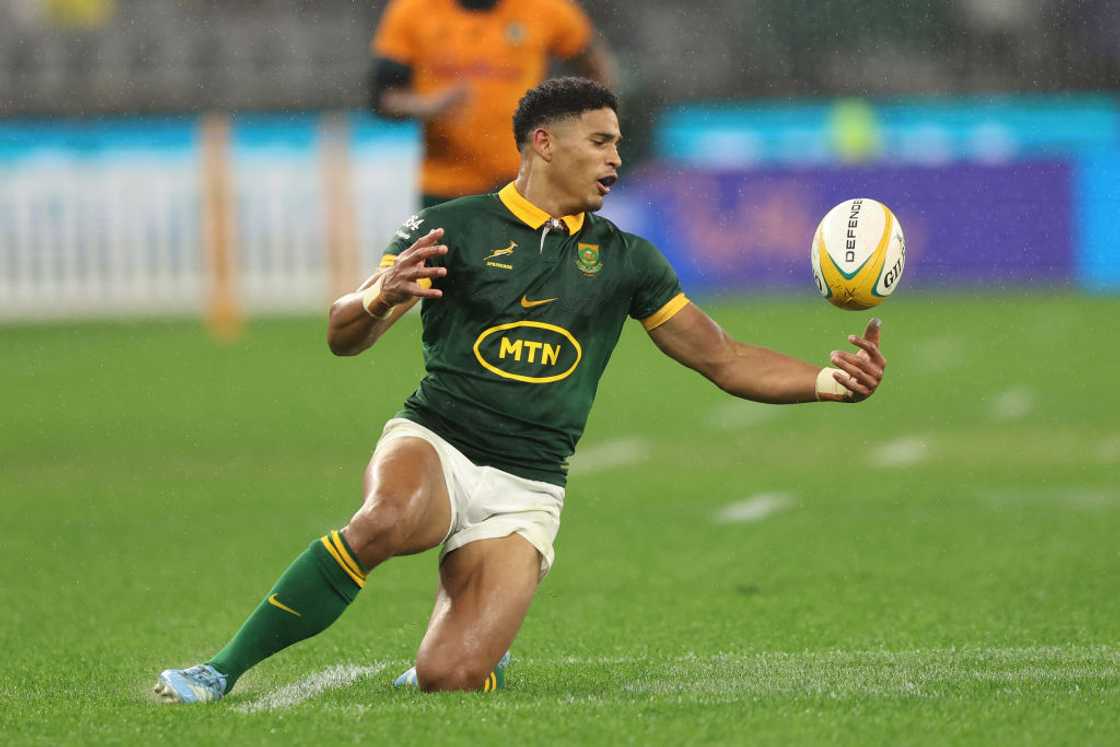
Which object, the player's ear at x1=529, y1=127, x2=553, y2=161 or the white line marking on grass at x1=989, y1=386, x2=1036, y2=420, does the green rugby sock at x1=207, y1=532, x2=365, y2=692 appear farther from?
the white line marking on grass at x1=989, y1=386, x2=1036, y2=420

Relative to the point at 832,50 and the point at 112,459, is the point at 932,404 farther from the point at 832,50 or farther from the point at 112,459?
the point at 832,50

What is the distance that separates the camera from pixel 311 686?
537cm

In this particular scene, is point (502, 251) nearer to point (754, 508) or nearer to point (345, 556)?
point (345, 556)

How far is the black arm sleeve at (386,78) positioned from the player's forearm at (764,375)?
331 cm

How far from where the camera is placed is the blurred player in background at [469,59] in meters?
8.48

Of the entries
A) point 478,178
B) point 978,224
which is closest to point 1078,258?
point 978,224

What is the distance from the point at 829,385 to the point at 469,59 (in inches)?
142

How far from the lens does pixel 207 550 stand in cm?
827

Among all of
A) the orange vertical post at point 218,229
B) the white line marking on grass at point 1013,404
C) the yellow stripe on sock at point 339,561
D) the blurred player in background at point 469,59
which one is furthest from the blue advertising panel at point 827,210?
the yellow stripe on sock at point 339,561

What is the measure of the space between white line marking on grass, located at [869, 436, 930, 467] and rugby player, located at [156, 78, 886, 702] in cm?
503

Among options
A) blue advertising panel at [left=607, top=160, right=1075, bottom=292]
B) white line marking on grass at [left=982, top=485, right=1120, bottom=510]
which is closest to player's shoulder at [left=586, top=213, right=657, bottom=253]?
white line marking on grass at [left=982, top=485, right=1120, bottom=510]

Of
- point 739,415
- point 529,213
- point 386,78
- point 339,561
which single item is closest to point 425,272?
point 529,213

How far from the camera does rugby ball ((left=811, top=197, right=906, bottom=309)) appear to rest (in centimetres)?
557

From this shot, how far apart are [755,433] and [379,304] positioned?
284 inches
